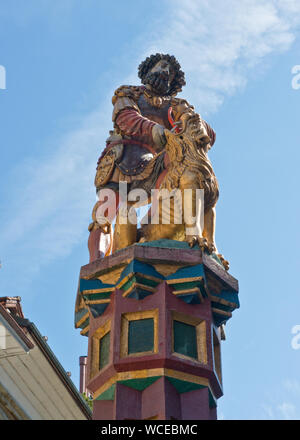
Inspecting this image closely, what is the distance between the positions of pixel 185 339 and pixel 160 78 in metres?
4.35

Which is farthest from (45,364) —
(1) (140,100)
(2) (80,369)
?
(2) (80,369)

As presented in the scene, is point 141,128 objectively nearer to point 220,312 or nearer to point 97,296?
point 97,296

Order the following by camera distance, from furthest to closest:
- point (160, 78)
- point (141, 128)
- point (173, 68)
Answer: point (173, 68) < point (160, 78) < point (141, 128)

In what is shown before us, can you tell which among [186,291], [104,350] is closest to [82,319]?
[104,350]

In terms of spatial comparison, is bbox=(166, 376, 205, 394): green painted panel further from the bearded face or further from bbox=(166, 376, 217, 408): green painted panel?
the bearded face

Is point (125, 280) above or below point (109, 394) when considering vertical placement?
above

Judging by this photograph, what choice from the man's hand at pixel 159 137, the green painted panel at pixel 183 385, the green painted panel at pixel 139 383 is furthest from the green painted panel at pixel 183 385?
the man's hand at pixel 159 137

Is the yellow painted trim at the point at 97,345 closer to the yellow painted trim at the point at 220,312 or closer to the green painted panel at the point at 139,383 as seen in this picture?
the green painted panel at the point at 139,383

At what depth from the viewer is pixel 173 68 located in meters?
13.1

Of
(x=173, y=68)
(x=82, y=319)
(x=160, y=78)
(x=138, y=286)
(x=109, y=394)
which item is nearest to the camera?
(x=109, y=394)

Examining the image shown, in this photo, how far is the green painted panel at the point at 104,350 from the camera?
10.1 meters

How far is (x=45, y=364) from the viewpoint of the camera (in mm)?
14117
